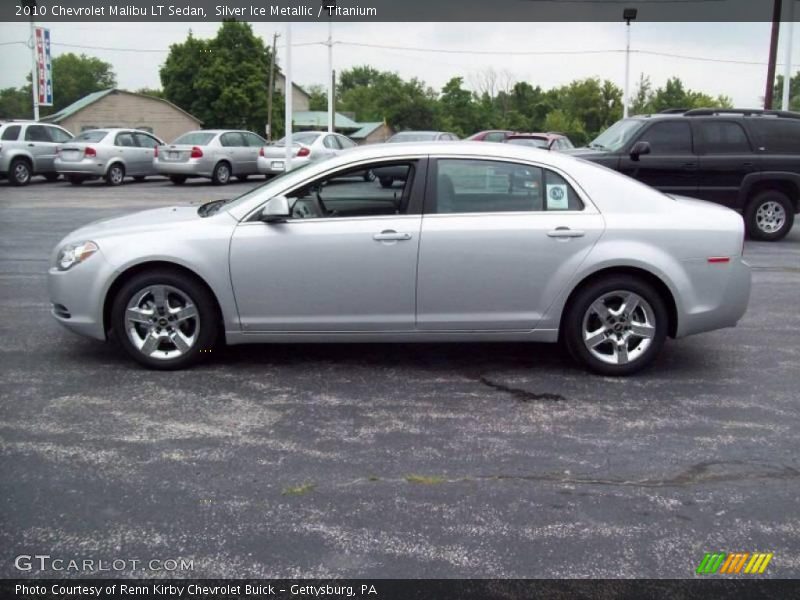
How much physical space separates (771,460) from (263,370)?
10.7 feet

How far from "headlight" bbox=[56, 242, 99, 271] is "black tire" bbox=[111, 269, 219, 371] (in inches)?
12.6

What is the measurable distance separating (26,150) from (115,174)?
2357mm

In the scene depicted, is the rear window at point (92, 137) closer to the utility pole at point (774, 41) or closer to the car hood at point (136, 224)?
the utility pole at point (774, 41)

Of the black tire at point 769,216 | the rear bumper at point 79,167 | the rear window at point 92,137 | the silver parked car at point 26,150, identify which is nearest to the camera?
the black tire at point 769,216

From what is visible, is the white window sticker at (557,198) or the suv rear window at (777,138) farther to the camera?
the suv rear window at (777,138)

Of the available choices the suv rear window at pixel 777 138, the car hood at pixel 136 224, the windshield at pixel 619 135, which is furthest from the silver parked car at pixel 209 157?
the car hood at pixel 136 224

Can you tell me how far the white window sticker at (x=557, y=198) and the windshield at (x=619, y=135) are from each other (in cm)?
710

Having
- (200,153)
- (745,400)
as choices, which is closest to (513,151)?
(745,400)

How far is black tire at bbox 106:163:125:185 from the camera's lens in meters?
24.3

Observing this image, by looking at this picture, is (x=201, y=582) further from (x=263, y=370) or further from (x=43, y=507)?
(x=263, y=370)

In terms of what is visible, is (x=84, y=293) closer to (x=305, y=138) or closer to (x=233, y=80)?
(x=305, y=138)

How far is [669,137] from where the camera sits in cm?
1251

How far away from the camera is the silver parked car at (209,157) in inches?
955

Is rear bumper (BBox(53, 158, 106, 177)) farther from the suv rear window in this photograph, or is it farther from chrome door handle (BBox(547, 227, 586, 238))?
chrome door handle (BBox(547, 227, 586, 238))
